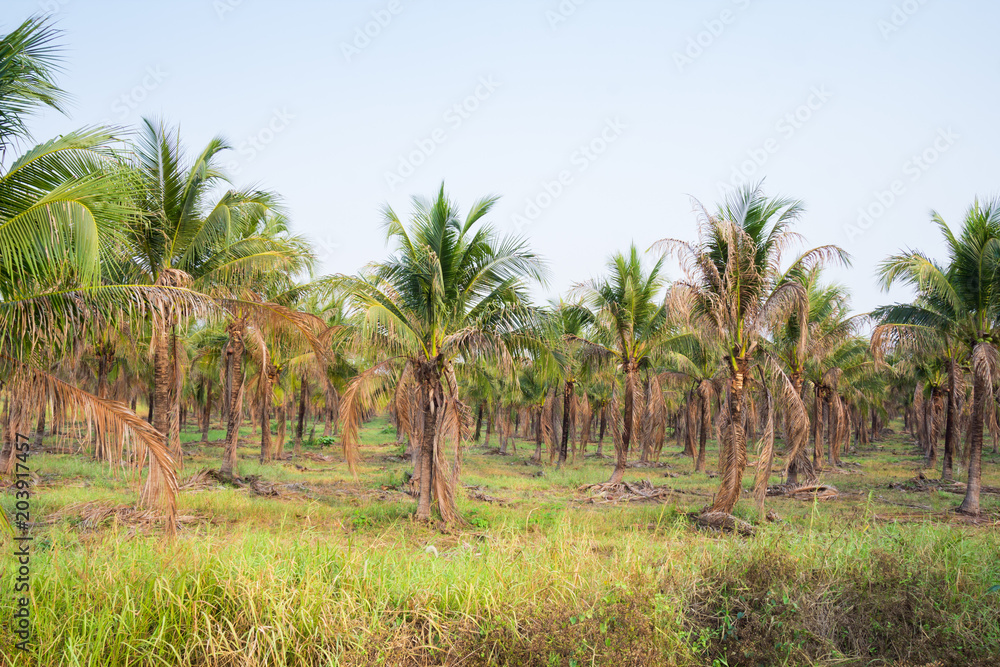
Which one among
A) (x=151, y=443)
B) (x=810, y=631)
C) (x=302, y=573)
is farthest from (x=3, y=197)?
→ (x=810, y=631)

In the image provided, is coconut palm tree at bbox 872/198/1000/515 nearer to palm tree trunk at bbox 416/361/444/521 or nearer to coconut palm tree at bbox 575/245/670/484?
coconut palm tree at bbox 575/245/670/484

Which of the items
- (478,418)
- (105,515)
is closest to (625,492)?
(105,515)

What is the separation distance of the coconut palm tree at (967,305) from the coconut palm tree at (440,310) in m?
10.9

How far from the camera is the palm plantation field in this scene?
→ 5070 millimetres

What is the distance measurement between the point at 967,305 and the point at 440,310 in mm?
14143

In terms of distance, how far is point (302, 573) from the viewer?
5.43 metres

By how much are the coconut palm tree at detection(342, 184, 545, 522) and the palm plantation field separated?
0.07 meters

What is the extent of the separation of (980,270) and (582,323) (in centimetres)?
1212

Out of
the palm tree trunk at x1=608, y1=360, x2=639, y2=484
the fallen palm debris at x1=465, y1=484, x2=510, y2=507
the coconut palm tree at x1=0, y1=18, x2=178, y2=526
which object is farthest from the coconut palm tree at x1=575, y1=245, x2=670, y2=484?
the coconut palm tree at x1=0, y1=18, x2=178, y2=526

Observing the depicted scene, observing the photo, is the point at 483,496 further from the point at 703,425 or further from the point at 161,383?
the point at 703,425

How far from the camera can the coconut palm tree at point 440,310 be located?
42.1ft

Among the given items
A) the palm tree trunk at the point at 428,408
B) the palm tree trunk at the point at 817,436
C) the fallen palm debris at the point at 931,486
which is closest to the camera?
the palm tree trunk at the point at 428,408

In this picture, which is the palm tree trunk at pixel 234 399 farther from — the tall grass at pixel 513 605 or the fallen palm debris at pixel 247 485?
the tall grass at pixel 513 605

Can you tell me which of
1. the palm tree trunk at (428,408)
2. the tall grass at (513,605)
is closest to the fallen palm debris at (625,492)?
the palm tree trunk at (428,408)
